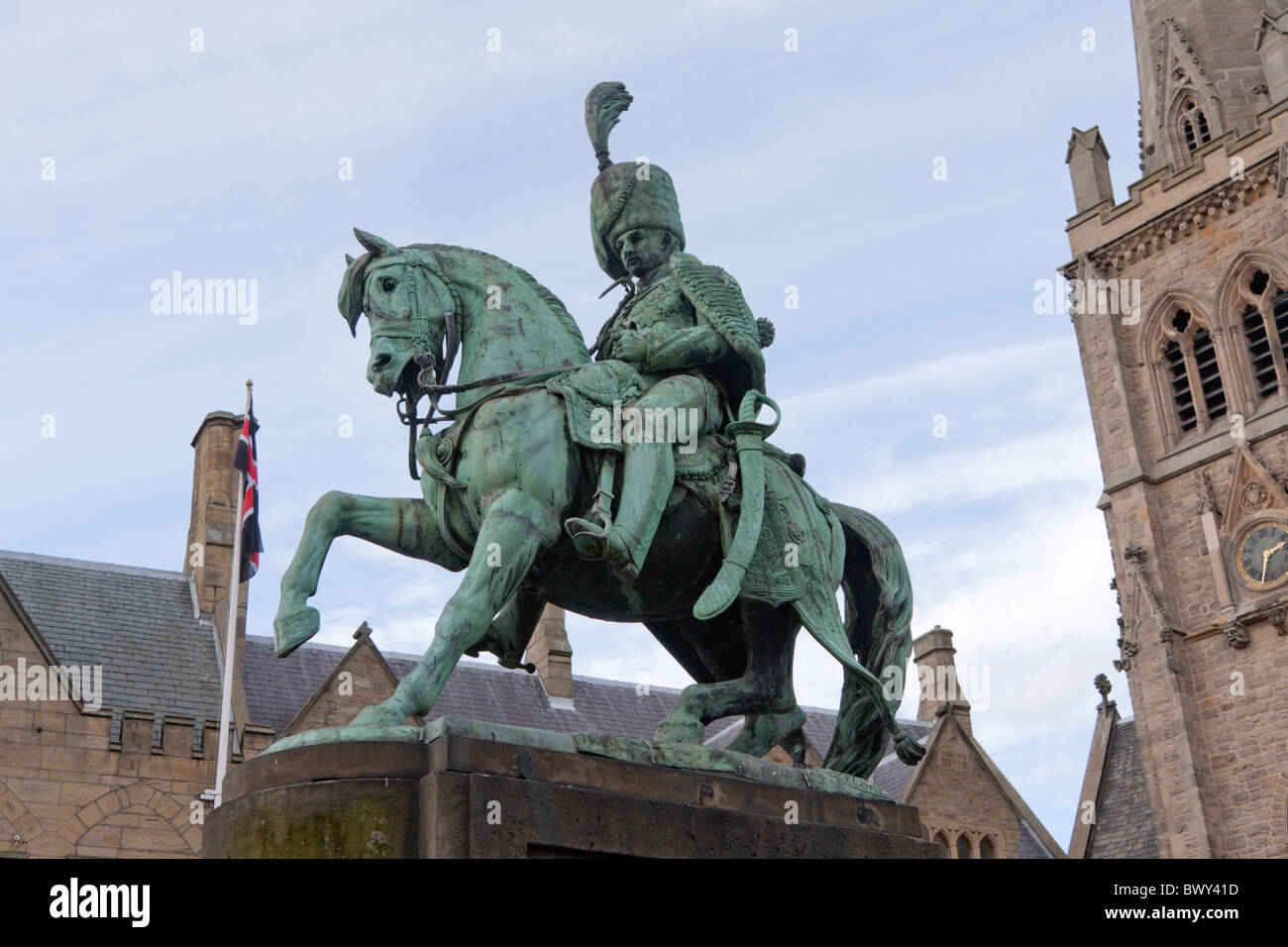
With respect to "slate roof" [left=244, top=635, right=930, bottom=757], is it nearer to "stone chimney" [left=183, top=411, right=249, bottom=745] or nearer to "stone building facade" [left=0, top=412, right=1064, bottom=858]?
"stone building facade" [left=0, top=412, right=1064, bottom=858]

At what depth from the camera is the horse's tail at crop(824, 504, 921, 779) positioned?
9.17 meters

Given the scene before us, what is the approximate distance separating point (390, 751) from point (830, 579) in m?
2.93

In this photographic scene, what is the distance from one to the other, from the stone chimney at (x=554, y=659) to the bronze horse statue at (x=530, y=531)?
2658 cm

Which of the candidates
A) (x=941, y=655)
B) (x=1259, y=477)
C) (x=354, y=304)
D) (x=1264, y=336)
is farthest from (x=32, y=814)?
(x=1264, y=336)

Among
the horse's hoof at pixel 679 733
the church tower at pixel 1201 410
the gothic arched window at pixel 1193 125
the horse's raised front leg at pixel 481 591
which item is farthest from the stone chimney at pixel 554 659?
the gothic arched window at pixel 1193 125

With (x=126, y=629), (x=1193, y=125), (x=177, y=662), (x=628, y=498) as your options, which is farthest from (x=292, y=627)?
(x=1193, y=125)

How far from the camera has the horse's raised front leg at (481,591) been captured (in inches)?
286

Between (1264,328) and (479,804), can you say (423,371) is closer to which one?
(479,804)

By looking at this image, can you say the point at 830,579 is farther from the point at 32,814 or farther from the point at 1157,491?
the point at 1157,491

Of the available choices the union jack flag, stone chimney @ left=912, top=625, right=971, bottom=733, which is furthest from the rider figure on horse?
stone chimney @ left=912, top=625, right=971, bottom=733

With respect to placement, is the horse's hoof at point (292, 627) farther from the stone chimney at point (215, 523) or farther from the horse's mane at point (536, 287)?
the stone chimney at point (215, 523)

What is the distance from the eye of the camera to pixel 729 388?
9172 millimetres

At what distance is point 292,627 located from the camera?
780 centimetres
